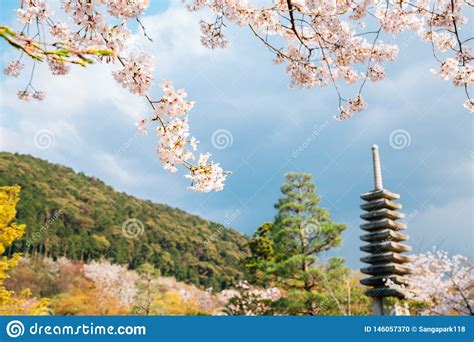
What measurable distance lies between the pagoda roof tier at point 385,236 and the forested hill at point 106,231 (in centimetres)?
1170

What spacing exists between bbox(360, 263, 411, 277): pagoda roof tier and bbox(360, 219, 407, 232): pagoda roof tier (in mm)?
1121

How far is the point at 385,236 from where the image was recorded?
565 inches

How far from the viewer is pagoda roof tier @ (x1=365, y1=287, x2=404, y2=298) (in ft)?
44.8

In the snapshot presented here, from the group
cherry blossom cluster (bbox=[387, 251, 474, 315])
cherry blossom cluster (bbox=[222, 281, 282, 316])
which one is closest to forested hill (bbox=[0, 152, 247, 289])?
cherry blossom cluster (bbox=[222, 281, 282, 316])

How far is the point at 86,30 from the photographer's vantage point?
2.44 metres

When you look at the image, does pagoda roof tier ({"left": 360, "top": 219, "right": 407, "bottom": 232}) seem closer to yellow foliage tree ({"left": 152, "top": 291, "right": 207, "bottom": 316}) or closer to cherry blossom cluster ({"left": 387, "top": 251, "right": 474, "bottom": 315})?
cherry blossom cluster ({"left": 387, "top": 251, "right": 474, "bottom": 315})

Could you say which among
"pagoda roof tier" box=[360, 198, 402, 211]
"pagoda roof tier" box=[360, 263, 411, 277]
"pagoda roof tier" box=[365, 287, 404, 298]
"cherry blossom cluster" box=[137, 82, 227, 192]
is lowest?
"cherry blossom cluster" box=[137, 82, 227, 192]

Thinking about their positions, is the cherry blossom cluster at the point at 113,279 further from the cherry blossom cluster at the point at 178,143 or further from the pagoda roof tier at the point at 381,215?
the cherry blossom cluster at the point at 178,143

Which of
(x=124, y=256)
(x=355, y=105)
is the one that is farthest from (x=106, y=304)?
(x=355, y=105)

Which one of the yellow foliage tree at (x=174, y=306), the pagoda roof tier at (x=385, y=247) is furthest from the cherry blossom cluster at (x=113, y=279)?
the pagoda roof tier at (x=385, y=247)

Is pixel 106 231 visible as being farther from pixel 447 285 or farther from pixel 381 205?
pixel 447 285

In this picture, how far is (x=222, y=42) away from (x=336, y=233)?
11.5 meters

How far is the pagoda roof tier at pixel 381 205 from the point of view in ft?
48.4

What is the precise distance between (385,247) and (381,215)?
948mm
